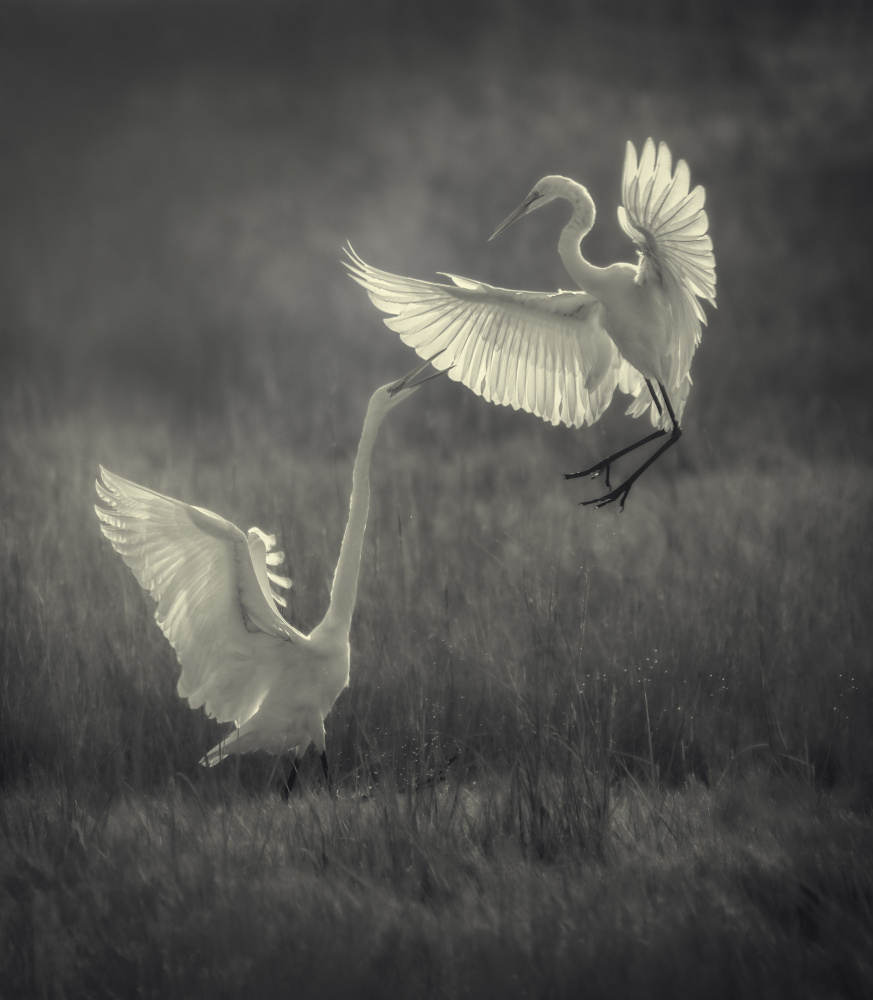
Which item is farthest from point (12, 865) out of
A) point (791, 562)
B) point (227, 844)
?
point (791, 562)

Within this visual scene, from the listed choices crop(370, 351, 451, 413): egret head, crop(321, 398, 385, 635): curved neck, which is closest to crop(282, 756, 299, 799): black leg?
crop(321, 398, 385, 635): curved neck

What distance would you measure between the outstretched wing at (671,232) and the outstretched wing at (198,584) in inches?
46.4

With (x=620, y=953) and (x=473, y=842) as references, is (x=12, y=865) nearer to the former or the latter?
(x=473, y=842)

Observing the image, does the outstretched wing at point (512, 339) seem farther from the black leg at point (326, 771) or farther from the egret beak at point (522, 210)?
the black leg at point (326, 771)

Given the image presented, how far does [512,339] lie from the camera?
2631 millimetres

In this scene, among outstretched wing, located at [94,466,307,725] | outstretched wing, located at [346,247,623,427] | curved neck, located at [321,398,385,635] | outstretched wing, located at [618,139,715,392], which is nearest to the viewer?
outstretched wing, located at [618,139,715,392]

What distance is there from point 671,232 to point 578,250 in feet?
0.94

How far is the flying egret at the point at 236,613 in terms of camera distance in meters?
2.18

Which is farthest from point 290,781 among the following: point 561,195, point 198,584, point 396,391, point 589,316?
point 561,195

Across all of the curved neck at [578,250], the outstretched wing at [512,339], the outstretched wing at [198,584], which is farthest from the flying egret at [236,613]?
the curved neck at [578,250]

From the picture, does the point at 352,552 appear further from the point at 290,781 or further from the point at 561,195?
the point at 561,195

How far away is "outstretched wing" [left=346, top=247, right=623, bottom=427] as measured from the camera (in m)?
2.39

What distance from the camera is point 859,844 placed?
2033 mm

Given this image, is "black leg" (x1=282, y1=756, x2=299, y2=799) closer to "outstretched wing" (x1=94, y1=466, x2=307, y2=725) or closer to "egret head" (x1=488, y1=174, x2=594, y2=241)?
"outstretched wing" (x1=94, y1=466, x2=307, y2=725)
